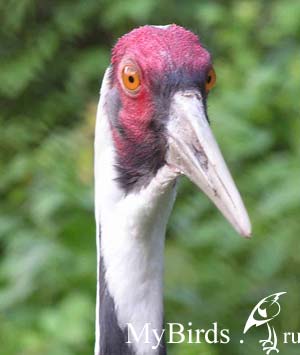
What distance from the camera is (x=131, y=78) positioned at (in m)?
2.87

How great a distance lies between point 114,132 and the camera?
116 inches

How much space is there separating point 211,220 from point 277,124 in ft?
1.85

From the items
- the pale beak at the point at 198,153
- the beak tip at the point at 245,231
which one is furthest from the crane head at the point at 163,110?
the beak tip at the point at 245,231

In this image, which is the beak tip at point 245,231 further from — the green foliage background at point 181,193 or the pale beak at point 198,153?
the green foliage background at point 181,193

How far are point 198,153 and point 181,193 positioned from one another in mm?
2497

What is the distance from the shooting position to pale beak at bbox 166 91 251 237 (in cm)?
264

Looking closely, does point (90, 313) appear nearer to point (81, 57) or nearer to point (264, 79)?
point (264, 79)

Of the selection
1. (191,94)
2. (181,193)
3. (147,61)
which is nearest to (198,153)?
(191,94)

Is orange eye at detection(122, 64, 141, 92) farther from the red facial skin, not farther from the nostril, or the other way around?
the nostril

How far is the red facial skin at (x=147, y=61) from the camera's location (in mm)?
2828

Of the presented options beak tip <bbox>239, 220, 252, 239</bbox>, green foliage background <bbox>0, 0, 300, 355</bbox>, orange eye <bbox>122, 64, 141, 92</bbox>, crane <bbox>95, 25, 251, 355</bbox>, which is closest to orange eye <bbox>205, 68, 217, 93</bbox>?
crane <bbox>95, 25, 251, 355</bbox>

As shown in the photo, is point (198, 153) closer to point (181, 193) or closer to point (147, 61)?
point (147, 61)

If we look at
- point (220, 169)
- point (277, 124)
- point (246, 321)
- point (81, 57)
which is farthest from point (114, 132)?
point (81, 57)

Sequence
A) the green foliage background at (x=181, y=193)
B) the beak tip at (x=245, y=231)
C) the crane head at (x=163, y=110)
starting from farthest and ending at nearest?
1. the green foliage background at (x=181, y=193)
2. the crane head at (x=163, y=110)
3. the beak tip at (x=245, y=231)
